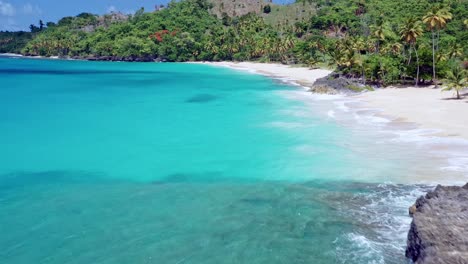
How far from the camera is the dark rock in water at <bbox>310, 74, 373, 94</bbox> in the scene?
2657 inches

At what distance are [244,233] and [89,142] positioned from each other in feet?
83.8

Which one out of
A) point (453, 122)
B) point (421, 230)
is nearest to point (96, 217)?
point (421, 230)

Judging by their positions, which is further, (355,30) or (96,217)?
(355,30)

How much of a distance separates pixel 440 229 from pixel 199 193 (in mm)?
12878

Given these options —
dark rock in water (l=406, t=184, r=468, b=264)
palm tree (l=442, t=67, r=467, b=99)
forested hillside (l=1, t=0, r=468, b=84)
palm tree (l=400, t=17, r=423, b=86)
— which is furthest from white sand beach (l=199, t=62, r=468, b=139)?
dark rock in water (l=406, t=184, r=468, b=264)

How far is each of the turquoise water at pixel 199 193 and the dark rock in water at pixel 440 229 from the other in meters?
1.20

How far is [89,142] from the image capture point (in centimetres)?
3859

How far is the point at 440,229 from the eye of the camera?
1494cm

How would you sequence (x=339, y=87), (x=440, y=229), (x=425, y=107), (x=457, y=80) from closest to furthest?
(x=440, y=229)
(x=425, y=107)
(x=457, y=80)
(x=339, y=87)

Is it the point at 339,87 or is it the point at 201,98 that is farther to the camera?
the point at 201,98

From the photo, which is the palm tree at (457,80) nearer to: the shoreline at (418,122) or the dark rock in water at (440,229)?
the shoreline at (418,122)

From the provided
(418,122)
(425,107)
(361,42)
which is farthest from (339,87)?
(361,42)

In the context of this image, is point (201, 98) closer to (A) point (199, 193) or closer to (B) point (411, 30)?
(B) point (411, 30)

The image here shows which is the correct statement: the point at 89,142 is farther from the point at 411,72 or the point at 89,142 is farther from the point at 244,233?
the point at 411,72
